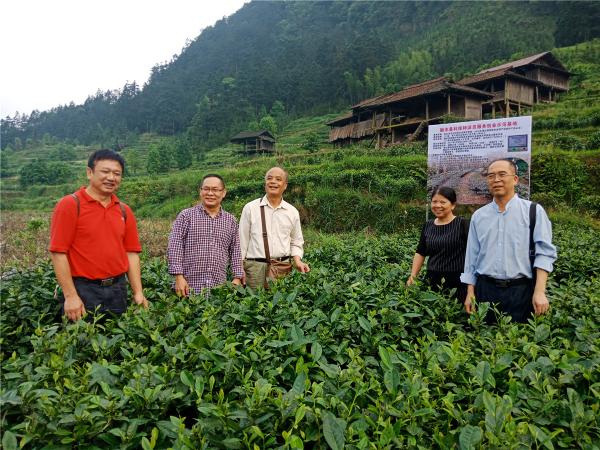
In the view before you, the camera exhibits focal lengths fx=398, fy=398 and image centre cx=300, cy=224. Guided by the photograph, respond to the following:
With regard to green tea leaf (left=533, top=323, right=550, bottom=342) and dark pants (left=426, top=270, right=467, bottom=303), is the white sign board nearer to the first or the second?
dark pants (left=426, top=270, right=467, bottom=303)

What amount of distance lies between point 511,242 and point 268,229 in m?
2.05

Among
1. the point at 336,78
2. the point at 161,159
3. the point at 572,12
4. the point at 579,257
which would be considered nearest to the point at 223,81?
the point at 336,78

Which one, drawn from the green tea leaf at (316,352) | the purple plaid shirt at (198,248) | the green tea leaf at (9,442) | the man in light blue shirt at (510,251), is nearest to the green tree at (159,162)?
the purple plaid shirt at (198,248)

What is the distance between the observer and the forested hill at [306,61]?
4994 cm

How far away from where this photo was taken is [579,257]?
4.74m

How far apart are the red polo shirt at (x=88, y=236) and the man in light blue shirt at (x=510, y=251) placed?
252cm

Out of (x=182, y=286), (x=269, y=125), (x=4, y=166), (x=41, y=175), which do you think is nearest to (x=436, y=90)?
(x=182, y=286)

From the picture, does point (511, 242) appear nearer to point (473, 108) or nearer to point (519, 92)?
point (473, 108)

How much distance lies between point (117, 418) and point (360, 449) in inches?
32.5

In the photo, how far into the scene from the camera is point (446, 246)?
132 inches

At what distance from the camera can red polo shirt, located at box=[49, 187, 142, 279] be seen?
2.60m

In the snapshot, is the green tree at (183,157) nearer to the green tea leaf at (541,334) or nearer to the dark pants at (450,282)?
the dark pants at (450,282)

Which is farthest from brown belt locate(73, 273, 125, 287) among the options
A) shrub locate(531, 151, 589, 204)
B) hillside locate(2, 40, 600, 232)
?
shrub locate(531, 151, 589, 204)

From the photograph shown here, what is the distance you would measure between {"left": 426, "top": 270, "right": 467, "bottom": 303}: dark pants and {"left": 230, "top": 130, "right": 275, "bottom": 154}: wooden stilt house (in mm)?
35604
